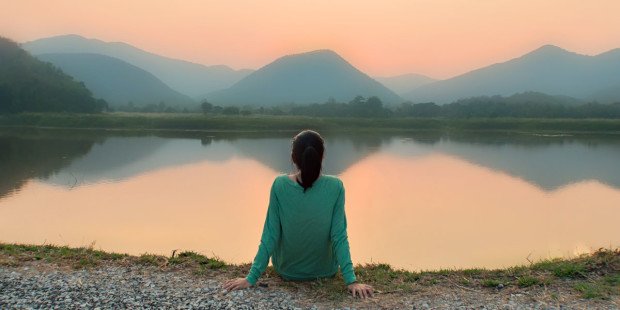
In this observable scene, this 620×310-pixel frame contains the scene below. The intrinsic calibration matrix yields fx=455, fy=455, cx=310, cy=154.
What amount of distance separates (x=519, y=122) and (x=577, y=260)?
69.2 m

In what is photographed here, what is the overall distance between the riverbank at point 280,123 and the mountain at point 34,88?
468 centimetres

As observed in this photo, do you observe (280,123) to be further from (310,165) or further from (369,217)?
(310,165)

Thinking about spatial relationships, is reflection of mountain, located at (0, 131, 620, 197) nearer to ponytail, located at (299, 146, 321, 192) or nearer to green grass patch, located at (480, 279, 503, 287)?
ponytail, located at (299, 146, 321, 192)

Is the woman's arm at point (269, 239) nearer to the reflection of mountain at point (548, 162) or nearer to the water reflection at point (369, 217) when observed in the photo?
the water reflection at point (369, 217)

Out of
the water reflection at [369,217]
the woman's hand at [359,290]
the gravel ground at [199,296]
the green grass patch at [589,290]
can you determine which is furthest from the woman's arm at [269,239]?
the water reflection at [369,217]

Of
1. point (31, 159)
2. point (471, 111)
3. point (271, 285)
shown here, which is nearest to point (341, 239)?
point (271, 285)

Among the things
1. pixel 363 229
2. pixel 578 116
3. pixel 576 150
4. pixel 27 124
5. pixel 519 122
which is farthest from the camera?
pixel 578 116

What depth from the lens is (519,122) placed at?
2709 inches

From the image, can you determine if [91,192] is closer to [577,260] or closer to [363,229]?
[363,229]

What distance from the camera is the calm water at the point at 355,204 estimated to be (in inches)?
414

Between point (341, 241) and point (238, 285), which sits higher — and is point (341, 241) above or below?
above

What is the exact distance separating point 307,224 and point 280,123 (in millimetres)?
57823

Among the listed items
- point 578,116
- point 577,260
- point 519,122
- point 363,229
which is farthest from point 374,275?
point 578,116

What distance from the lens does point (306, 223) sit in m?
4.69
